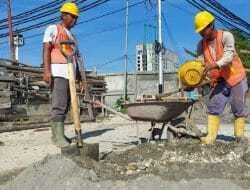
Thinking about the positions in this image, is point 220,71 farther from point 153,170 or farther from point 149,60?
point 149,60

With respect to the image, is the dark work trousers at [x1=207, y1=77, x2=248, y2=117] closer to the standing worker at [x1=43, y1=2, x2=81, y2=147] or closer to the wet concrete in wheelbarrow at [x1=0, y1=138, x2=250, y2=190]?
the wet concrete in wheelbarrow at [x1=0, y1=138, x2=250, y2=190]

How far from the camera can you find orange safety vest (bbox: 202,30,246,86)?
7.18 m

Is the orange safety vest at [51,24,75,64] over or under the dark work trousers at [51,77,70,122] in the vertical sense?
over

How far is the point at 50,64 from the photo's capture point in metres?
8.09

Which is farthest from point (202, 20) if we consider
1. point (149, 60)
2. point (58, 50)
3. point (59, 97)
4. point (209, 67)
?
point (149, 60)

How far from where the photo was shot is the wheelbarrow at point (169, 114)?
7.38 metres

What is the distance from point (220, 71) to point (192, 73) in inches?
17.3

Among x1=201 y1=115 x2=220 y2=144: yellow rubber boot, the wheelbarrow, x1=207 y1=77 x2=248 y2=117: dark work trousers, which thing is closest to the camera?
x1=201 y1=115 x2=220 y2=144: yellow rubber boot

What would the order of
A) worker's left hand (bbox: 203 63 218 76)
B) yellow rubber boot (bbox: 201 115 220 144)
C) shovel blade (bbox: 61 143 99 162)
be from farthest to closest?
yellow rubber boot (bbox: 201 115 220 144) < worker's left hand (bbox: 203 63 218 76) < shovel blade (bbox: 61 143 99 162)

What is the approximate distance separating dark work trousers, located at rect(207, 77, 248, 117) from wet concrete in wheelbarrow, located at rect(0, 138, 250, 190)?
37.9 inches

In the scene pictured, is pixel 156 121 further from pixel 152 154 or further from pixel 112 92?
pixel 112 92

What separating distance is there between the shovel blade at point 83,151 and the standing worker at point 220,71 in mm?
1620

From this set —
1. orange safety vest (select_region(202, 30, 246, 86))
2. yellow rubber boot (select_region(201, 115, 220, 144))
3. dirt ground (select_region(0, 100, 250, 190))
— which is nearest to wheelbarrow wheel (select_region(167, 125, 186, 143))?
dirt ground (select_region(0, 100, 250, 190))

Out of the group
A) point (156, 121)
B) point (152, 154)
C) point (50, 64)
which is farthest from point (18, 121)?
point (152, 154)
